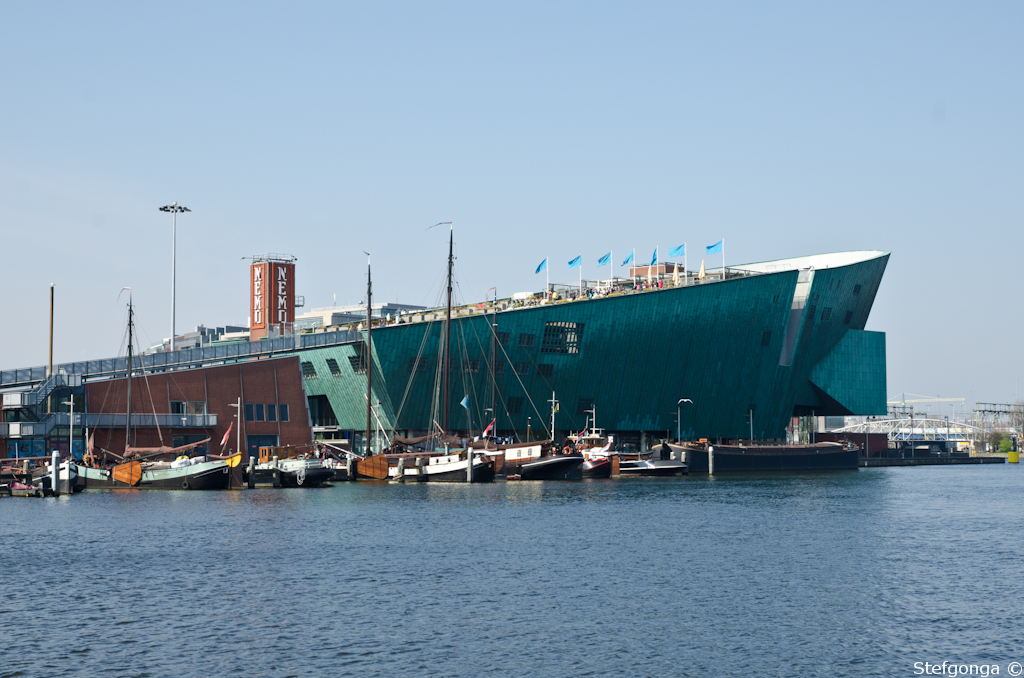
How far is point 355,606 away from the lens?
41.0 meters

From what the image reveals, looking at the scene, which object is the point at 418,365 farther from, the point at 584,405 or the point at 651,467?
the point at 651,467

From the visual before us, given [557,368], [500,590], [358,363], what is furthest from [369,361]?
[500,590]

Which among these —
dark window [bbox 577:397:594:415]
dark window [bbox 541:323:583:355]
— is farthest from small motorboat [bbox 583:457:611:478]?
dark window [bbox 541:323:583:355]

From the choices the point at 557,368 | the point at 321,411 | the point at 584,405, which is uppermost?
the point at 557,368

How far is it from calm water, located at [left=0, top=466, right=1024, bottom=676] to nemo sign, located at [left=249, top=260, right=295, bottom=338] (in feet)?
244

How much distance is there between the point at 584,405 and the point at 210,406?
4633cm

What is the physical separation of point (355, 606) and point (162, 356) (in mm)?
85156

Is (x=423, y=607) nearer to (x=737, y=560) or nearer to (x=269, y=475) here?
(x=737, y=560)

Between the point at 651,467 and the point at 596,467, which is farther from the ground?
the point at 596,467

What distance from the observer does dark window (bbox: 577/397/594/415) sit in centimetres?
13700

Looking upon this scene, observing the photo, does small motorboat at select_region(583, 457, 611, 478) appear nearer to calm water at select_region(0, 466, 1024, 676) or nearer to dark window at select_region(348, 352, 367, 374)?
dark window at select_region(348, 352, 367, 374)

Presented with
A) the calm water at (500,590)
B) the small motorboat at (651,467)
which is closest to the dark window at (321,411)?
the small motorboat at (651,467)

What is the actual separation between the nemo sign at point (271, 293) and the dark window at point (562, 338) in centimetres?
4001

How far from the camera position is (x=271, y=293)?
151125mm
